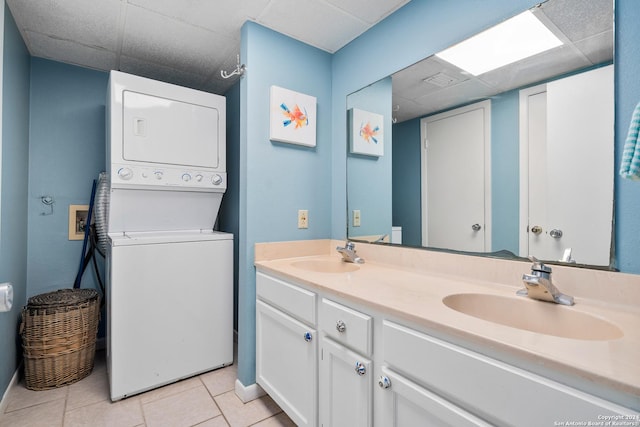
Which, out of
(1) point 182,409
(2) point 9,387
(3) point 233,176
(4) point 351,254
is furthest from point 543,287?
(2) point 9,387

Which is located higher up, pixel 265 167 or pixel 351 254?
pixel 265 167

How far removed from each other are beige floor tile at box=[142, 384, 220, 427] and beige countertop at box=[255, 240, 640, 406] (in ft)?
2.82

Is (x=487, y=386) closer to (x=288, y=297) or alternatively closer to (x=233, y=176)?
(x=288, y=297)

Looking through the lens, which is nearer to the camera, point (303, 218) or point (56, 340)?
point (56, 340)

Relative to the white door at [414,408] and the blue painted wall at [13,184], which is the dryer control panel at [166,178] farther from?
the white door at [414,408]

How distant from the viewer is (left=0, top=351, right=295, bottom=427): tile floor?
5.35 feet

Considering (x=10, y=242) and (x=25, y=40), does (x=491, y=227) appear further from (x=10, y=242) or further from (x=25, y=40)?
(x=25, y=40)

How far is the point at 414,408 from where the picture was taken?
92 cm

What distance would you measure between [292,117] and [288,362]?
141 cm

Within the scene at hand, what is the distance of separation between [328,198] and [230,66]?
1339 mm

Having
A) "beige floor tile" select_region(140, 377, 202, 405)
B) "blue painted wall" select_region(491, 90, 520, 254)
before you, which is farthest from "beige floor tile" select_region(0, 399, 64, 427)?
"blue painted wall" select_region(491, 90, 520, 254)

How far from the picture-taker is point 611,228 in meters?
1.03

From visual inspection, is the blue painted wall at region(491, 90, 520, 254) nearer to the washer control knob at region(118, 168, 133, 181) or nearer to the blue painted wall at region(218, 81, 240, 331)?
the blue painted wall at region(218, 81, 240, 331)

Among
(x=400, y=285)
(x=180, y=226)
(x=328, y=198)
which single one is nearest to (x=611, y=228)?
(x=400, y=285)
